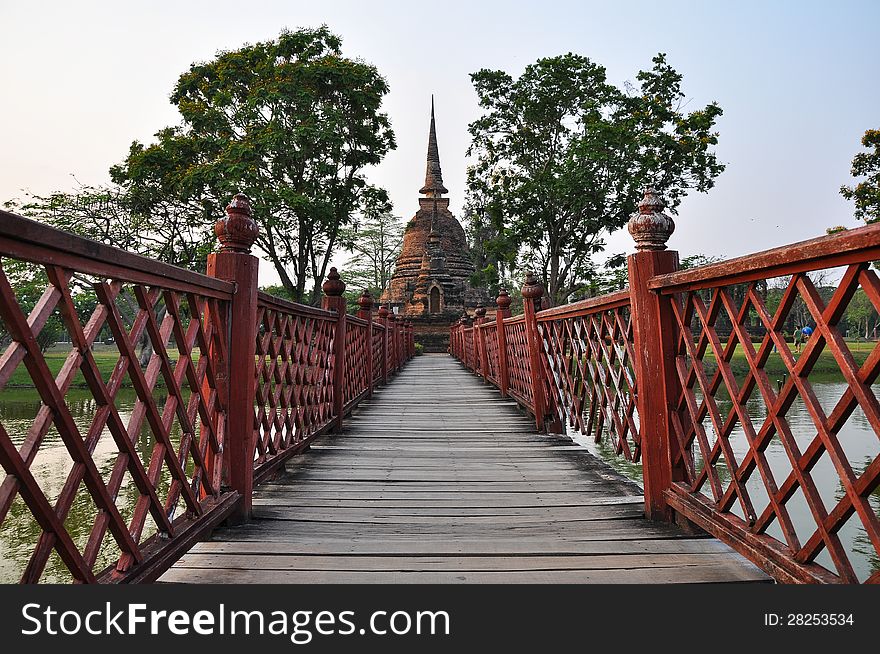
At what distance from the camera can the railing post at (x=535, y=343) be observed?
4570 mm

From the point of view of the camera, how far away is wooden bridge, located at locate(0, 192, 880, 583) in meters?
1.25

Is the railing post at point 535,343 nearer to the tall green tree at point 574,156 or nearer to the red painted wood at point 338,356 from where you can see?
the red painted wood at point 338,356

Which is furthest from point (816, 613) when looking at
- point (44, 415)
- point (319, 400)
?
point (319, 400)

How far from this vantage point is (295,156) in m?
13.8

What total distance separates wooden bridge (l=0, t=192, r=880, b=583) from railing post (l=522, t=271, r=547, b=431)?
20.2 inches

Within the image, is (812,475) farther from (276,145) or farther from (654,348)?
(276,145)

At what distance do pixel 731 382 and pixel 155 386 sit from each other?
2041 millimetres

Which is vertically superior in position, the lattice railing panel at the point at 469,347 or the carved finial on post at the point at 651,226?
the carved finial on post at the point at 651,226

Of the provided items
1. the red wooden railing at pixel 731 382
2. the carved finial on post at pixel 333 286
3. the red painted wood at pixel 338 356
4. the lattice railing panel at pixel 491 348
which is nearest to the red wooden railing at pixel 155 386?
the red painted wood at pixel 338 356

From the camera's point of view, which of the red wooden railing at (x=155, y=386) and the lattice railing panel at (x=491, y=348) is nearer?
the red wooden railing at (x=155, y=386)

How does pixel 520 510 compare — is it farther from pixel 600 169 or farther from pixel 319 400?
pixel 600 169

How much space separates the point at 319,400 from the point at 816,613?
3115 mm

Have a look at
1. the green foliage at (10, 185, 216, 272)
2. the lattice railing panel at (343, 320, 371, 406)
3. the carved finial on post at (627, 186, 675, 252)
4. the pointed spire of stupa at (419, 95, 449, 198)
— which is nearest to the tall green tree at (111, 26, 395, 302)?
the green foliage at (10, 185, 216, 272)

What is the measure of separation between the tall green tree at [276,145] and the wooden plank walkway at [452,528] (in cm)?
1082
